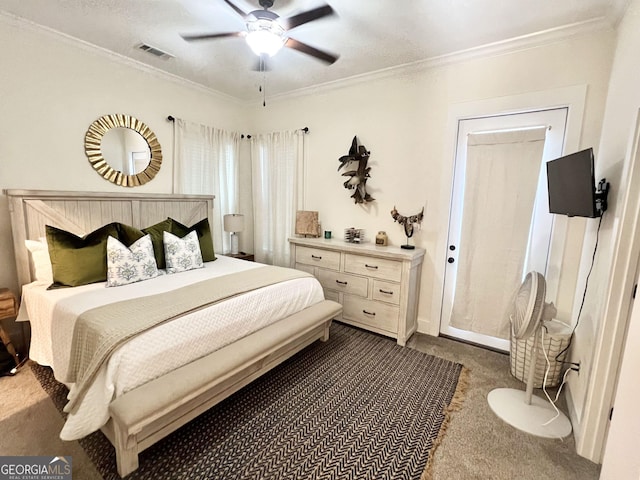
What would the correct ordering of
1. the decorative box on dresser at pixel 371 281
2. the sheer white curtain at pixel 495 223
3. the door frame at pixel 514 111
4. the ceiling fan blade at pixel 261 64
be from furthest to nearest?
the decorative box on dresser at pixel 371 281, the ceiling fan blade at pixel 261 64, the sheer white curtain at pixel 495 223, the door frame at pixel 514 111

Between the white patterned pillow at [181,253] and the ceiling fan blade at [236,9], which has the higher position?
the ceiling fan blade at [236,9]

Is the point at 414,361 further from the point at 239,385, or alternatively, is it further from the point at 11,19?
the point at 11,19

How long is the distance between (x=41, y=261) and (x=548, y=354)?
4.08 m

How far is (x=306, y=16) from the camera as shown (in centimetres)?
179

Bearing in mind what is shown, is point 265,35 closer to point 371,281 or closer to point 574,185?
point 574,185

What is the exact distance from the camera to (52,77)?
263cm

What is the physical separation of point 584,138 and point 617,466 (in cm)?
221

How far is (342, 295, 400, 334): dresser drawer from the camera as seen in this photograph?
3016 mm

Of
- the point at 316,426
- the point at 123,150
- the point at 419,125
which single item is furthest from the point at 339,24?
the point at 316,426

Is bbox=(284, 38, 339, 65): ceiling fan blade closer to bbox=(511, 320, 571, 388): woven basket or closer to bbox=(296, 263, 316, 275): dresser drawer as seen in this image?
bbox=(296, 263, 316, 275): dresser drawer

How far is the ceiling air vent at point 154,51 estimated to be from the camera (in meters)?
2.79

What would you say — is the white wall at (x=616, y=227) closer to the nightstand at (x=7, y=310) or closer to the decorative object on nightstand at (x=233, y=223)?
the decorative object on nightstand at (x=233, y=223)

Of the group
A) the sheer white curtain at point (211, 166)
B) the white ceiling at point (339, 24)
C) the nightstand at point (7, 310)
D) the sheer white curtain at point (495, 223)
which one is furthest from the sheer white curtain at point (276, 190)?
the nightstand at point (7, 310)

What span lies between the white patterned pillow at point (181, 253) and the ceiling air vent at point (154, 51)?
1.76 m
